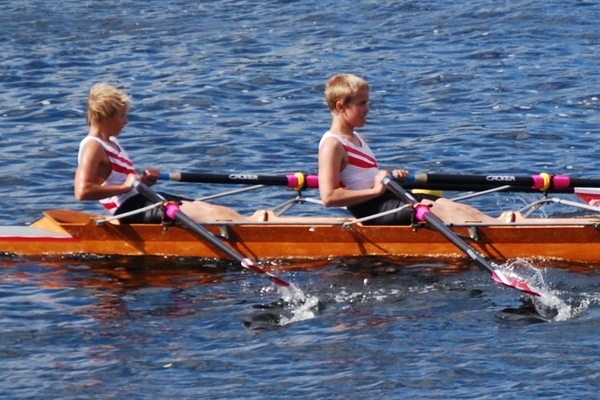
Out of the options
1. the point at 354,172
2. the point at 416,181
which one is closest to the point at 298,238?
the point at 354,172

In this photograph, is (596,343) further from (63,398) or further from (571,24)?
(571,24)

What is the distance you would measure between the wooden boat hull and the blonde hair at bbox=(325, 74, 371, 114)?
45.0 inches

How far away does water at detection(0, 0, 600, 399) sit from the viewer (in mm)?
9125

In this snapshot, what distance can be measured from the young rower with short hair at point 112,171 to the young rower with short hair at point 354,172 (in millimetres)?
1055

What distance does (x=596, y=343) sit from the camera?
937 centimetres

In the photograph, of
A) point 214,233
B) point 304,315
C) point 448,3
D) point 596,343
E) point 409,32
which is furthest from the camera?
point 448,3

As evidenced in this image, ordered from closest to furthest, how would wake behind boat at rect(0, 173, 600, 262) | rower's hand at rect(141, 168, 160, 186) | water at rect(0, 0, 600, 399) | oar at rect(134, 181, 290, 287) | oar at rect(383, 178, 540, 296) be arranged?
1. water at rect(0, 0, 600, 399)
2. oar at rect(383, 178, 540, 296)
3. oar at rect(134, 181, 290, 287)
4. wake behind boat at rect(0, 173, 600, 262)
5. rower's hand at rect(141, 168, 160, 186)

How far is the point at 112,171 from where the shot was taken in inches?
448

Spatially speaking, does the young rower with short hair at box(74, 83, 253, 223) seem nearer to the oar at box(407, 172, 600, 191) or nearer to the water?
the water

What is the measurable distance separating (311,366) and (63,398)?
1734mm

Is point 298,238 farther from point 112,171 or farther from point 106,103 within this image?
point 106,103

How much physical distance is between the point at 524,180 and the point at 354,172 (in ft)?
5.04

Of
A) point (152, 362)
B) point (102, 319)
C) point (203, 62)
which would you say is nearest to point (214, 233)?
point (102, 319)

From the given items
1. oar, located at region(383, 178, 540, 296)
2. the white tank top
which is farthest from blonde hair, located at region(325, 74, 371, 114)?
oar, located at region(383, 178, 540, 296)
